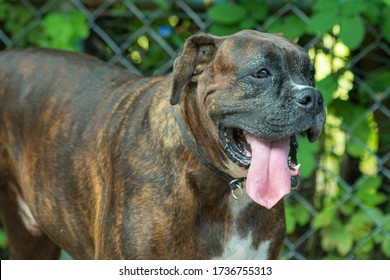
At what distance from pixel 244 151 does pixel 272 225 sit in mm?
383

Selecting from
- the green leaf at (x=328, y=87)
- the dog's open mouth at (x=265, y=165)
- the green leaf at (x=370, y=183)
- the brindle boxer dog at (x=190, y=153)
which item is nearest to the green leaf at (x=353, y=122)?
the green leaf at (x=370, y=183)

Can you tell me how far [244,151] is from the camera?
325cm

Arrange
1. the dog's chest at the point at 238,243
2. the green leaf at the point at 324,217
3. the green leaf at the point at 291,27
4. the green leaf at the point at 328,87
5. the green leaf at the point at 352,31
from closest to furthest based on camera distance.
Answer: the dog's chest at the point at 238,243
the green leaf at the point at 352,31
the green leaf at the point at 328,87
the green leaf at the point at 291,27
the green leaf at the point at 324,217

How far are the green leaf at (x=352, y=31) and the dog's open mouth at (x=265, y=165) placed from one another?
1.12 metres

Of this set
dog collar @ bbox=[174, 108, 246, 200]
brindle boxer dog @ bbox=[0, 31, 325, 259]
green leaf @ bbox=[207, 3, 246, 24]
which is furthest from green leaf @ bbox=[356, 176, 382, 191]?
dog collar @ bbox=[174, 108, 246, 200]

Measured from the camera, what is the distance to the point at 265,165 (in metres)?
3.21

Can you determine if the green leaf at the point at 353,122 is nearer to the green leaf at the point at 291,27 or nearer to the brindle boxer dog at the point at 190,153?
the green leaf at the point at 291,27

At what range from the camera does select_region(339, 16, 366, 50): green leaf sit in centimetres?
421

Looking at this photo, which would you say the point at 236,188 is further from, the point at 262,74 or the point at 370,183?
the point at 370,183

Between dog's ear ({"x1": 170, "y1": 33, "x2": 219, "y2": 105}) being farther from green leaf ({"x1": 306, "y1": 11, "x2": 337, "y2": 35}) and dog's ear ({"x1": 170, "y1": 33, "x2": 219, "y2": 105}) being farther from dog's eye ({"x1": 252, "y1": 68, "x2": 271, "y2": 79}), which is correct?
green leaf ({"x1": 306, "y1": 11, "x2": 337, "y2": 35})

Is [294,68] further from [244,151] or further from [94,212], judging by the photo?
[94,212]

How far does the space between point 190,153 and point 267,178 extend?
11.5 inches

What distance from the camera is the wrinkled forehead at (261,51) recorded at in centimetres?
320
